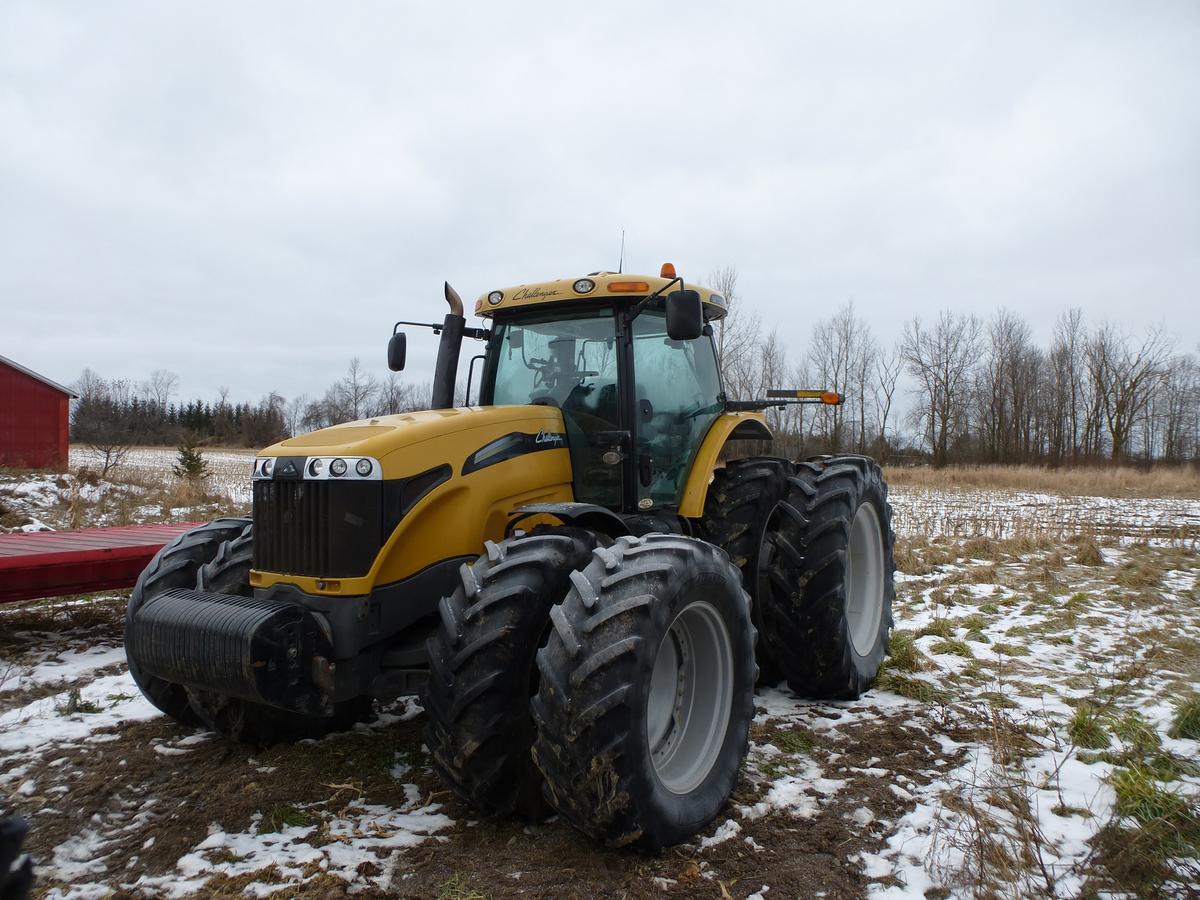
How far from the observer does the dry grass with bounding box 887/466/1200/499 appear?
23.2 m

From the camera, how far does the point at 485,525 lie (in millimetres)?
3605

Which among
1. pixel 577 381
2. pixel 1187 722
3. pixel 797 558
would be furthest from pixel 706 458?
pixel 1187 722

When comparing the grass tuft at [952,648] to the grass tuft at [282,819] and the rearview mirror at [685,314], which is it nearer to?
the rearview mirror at [685,314]

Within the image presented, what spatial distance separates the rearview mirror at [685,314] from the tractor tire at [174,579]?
241 cm

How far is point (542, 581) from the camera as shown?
9.53 ft

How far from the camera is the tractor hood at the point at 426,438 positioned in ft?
10.7

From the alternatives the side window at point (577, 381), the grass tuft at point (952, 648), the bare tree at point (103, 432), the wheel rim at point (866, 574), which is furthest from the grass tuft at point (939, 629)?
the bare tree at point (103, 432)

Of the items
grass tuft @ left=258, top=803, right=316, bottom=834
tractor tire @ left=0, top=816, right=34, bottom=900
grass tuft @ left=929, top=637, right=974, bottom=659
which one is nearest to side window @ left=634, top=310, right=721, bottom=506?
grass tuft @ left=258, top=803, right=316, bottom=834

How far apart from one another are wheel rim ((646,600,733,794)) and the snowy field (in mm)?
264

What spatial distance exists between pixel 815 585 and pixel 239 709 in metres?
2.95

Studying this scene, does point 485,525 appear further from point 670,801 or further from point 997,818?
point 997,818

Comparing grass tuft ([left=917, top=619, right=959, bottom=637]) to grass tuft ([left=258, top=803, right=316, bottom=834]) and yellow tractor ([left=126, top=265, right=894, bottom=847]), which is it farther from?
grass tuft ([left=258, top=803, right=316, bottom=834])

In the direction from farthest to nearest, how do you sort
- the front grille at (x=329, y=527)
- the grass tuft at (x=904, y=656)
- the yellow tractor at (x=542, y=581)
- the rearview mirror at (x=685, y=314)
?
the grass tuft at (x=904, y=656)
the rearview mirror at (x=685, y=314)
the front grille at (x=329, y=527)
the yellow tractor at (x=542, y=581)

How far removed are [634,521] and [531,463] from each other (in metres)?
0.65
